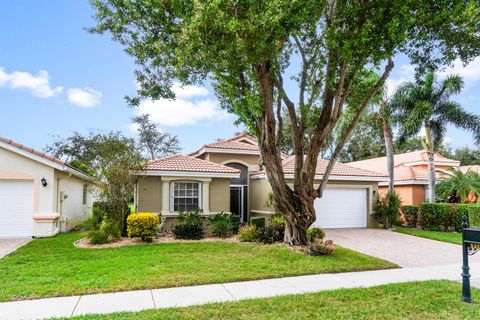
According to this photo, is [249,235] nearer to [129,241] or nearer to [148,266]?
[129,241]

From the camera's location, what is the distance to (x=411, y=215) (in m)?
19.2

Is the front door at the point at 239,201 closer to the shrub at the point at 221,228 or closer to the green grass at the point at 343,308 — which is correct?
the shrub at the point at 221,228

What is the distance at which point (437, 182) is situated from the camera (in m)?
21.6

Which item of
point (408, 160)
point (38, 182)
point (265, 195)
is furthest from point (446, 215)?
point (38, 182)

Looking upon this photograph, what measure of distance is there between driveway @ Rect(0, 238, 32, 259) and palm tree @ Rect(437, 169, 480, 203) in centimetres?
2195

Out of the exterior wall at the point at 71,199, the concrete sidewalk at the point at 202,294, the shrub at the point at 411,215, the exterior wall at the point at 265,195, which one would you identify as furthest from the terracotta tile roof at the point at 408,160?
the exterior wall at the point at 71,199

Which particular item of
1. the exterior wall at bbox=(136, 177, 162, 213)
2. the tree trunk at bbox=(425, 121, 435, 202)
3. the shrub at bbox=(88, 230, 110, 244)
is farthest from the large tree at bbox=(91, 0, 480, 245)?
the tree trunk at bbox=(425, 121, 435, 202)

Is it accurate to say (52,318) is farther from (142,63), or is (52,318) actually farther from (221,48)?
(142,63)

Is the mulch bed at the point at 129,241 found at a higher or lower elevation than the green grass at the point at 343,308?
lower

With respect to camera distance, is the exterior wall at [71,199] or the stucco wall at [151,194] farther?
the exterior wall at [71,199]

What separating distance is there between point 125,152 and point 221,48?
743cm

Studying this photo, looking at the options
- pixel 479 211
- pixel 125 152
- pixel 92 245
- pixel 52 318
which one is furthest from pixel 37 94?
pixel 479 211

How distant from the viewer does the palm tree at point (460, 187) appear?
61.9ft

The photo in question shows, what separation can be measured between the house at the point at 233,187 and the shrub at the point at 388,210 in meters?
0.52
